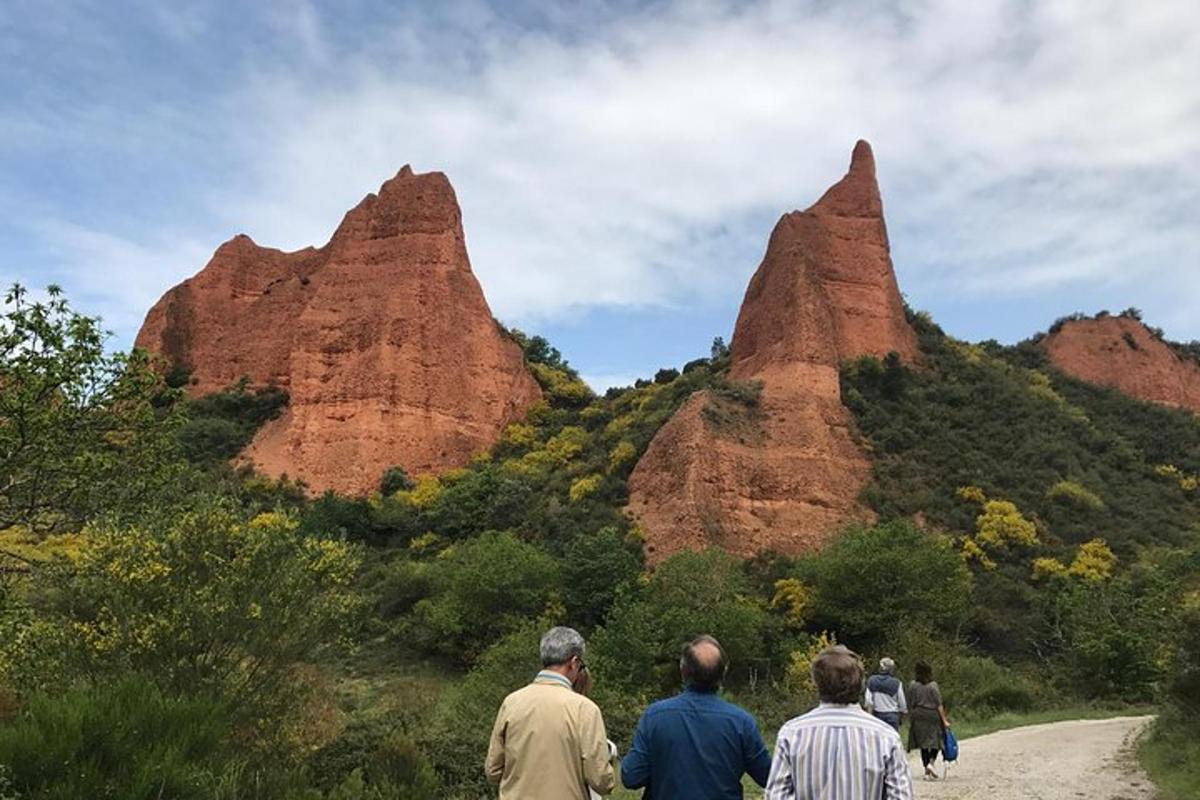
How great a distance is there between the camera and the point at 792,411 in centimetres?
4091

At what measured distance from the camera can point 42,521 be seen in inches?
447

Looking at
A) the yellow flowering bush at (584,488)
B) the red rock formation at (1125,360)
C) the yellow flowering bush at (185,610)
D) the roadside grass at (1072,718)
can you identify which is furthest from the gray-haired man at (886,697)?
the red rock formation at (1125,360)

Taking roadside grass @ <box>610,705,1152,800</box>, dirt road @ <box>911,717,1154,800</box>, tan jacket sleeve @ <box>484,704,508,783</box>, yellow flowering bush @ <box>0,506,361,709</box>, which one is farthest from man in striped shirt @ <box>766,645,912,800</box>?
yellow flowering bush @ <box>0,506,361,709</box>

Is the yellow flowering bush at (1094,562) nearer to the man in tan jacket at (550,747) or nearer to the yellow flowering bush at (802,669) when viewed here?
the yellow flowering bush at (802,669)

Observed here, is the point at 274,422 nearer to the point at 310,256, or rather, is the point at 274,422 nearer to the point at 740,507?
the point at 310,256

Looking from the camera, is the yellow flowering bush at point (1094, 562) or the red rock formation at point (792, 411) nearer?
the yellow flowering bush at point (1094, 562)

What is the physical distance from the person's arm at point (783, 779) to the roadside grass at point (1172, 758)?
7.78 meters

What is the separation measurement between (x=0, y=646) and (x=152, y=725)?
5387 millimetres

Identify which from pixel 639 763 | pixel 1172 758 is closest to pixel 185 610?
pixel 639 763

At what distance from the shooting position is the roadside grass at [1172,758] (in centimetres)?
985

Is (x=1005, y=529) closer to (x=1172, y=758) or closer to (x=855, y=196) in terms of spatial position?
(x=855, y=196)

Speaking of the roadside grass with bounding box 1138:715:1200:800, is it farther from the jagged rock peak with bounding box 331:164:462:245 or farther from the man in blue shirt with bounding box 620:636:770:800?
the jagged rock peak with bounding box 331:164:462:245

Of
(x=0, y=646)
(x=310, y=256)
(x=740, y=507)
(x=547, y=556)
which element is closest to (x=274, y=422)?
(x=310, y=256)

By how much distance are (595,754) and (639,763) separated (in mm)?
204
